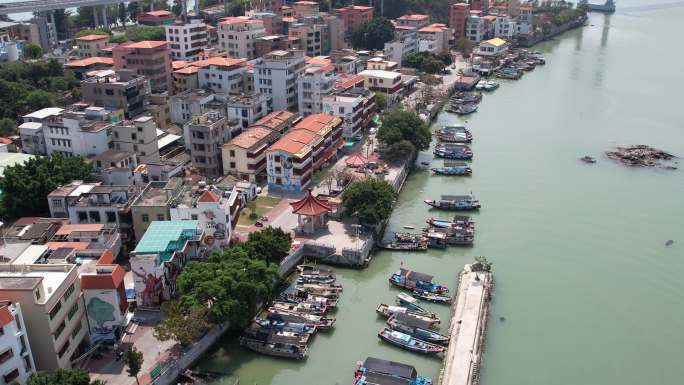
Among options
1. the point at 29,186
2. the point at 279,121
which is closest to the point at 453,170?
the point at 279,121

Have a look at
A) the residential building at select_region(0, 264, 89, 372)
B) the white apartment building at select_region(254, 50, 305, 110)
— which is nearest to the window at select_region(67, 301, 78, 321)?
the residential building at select_region(0, 264, 89, 372)

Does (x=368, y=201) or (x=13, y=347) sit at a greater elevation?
(x=13, y=347)

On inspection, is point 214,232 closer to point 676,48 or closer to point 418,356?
point 418,356

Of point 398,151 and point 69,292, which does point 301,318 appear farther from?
point 398,151

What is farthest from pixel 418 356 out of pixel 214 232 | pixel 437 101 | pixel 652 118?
pixel 652 118

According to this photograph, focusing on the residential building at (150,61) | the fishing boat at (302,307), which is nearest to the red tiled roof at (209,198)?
the fishing boat at (302,307)

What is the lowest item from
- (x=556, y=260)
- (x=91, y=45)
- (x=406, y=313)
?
(x=556, y=260)
